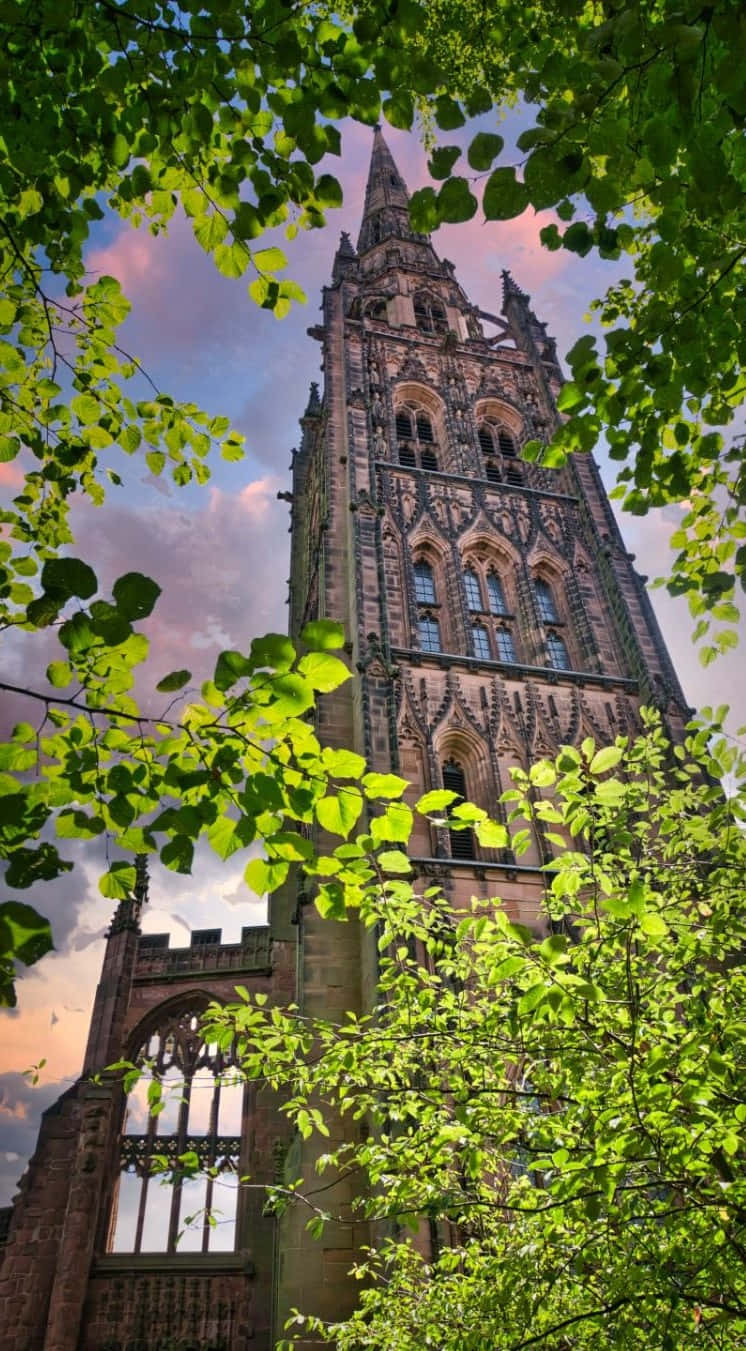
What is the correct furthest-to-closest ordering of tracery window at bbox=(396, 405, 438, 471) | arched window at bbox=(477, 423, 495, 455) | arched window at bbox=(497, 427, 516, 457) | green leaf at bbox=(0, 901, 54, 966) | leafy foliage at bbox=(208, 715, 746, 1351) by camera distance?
arched window at bbox=(497, 427, 516, 457) → arched window at bbox=(477, 423, 495, 455) → tracery window at bbox=(396, 405, 438, 471) → leafy foliage at bbox=(208, 715, 746, 1351) → green leaf at bbox=(0, 901, 54, 966)

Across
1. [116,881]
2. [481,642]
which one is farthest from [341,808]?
[481,642]

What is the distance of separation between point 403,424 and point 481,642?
8612 millimetres

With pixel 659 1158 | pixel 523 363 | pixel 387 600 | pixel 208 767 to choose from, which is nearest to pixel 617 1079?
pixel 659 1158

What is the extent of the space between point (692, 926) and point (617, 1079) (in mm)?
1127

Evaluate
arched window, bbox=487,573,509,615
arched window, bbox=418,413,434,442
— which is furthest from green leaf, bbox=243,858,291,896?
arched window, bbox=418,413,434,442

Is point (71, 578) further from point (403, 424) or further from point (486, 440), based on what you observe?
point (486, 440)

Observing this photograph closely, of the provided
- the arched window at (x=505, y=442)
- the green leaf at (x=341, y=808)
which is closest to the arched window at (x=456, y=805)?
the green leaf at (x=341, y=808)

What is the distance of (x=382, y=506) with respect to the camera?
806 inches

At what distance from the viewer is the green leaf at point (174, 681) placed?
260 centimetres

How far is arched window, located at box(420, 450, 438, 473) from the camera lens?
23.4 meters

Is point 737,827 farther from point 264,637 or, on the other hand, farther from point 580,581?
point 580,581

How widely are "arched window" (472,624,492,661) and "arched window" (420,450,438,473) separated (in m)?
5.78

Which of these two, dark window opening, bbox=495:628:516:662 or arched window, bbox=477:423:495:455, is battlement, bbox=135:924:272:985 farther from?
arched window, bbox=477:423:495:455

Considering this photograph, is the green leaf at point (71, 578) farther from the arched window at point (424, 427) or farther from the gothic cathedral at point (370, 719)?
the arched window at point (424, 427)
